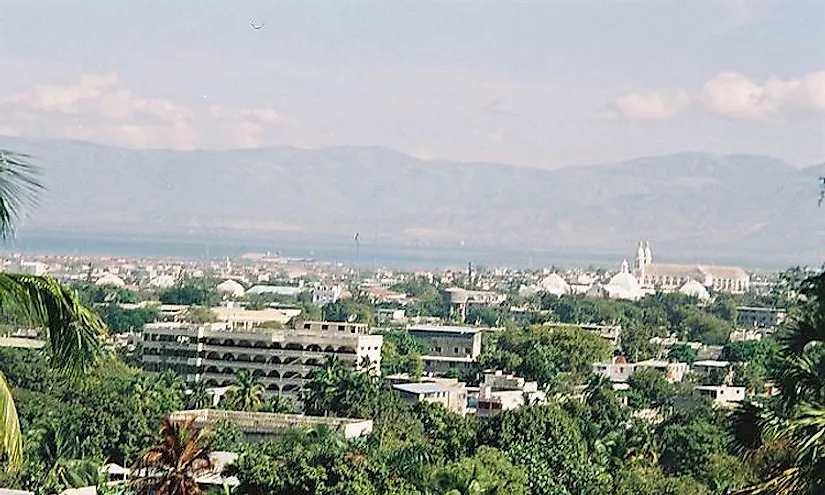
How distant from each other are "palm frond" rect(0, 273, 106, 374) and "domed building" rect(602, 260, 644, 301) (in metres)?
88.8

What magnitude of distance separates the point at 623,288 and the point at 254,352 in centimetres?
5975

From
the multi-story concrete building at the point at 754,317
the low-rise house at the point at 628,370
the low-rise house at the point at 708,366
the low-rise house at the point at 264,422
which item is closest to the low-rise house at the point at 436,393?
the low-rise house at the point at 264,422

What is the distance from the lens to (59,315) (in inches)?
176

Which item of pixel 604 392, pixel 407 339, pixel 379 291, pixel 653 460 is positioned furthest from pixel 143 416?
pixel 379 291

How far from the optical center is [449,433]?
24375 mm

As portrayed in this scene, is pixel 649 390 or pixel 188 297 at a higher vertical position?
pixel 188 297

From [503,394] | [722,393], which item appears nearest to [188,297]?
[722,393]

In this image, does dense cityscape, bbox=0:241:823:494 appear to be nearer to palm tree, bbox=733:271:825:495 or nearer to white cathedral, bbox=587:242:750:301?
palm tree, bbox=733:271:825:495

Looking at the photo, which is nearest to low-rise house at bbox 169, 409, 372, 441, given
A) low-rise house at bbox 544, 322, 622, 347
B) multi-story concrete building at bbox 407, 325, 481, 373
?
multi-story concrete building at bbox 407, 325, 481, 373

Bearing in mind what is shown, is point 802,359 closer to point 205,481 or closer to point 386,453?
point 205,481

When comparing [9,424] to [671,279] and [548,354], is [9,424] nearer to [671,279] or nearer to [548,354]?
[548,354]

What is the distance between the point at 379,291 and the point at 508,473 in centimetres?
7811

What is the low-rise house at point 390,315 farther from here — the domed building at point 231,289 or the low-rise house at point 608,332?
the domed building at point 231,289

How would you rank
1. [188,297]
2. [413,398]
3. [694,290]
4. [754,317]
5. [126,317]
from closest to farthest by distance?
[413,398] → [126,317] → [188,297] → [754,317] → [694,290]
